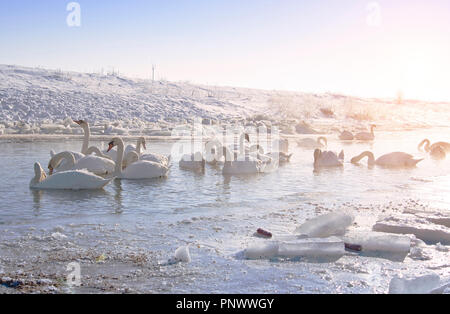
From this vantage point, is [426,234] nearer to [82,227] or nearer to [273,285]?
[273,285]

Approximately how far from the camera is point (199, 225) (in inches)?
232

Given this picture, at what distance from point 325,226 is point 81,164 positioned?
19.8 ft

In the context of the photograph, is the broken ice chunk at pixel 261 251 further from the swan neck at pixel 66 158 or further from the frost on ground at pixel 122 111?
the frost on ground at pixel 122 111

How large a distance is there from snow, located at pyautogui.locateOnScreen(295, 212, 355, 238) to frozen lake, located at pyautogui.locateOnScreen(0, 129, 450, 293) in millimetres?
433

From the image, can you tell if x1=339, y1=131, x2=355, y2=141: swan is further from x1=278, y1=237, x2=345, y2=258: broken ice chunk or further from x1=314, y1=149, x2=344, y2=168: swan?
x1=278, y1=237, x2=345, y2=258: broken ice chunk

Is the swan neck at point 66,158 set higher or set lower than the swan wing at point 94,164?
higher

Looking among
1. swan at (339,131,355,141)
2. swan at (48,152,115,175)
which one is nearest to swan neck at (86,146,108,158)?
swan at (48,152,115,175)

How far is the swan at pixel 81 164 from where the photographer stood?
31.1 feet

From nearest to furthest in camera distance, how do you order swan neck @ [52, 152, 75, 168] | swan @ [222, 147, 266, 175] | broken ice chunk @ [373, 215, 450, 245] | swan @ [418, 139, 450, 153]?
broken ice chunk @ [373, 215, 450, 245], swan neck @ [52, 152, 75, 168], swan @ [222, 147, 266, 175], swan @ [418, 139, 450, 153]

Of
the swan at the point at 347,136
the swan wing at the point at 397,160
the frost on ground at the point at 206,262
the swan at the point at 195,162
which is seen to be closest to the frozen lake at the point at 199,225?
the frost on ground at the point at 206,262

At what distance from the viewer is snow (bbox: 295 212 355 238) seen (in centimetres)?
517

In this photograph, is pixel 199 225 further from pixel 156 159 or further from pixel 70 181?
pixel 156 159

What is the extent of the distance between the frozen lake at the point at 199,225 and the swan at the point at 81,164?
63cm

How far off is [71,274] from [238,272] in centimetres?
136
